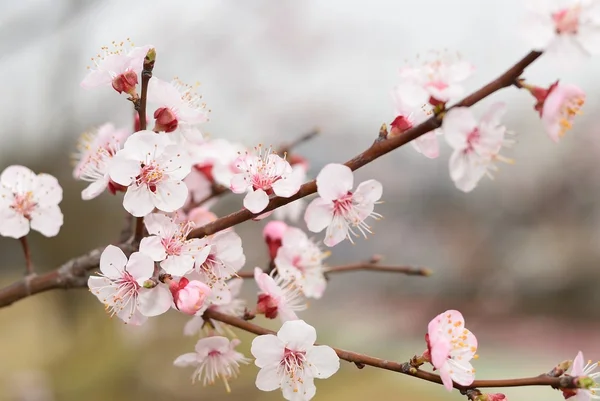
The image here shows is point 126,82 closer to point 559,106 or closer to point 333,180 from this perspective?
point 333,180

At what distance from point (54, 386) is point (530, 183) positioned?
2.51 meters

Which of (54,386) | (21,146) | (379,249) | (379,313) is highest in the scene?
(21,146)

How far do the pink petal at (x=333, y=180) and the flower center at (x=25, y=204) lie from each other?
284 mm

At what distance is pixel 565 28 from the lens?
0.27m

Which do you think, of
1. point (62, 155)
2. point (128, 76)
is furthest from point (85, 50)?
point (128, 76)

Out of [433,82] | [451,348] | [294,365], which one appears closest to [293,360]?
[294,365]

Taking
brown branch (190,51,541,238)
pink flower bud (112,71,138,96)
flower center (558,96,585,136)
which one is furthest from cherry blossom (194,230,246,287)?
flower center (558,96,585,136)

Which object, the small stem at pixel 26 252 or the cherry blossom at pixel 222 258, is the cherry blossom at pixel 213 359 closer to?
the cherry blossom at pixel 222 258

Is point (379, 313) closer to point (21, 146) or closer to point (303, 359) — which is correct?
point (21, 146)

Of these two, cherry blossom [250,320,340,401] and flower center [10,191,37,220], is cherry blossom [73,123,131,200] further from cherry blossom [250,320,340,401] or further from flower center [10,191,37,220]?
cherry blossom [250,320,340,401]

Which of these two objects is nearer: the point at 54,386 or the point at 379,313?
the point at 54,386

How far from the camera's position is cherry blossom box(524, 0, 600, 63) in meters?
0.27

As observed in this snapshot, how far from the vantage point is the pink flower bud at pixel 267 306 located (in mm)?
382

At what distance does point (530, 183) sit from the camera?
2852 millimetres
